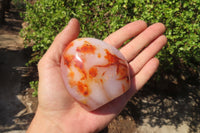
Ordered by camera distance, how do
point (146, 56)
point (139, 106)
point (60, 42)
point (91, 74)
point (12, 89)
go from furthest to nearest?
point (12, 89) < point (139, 106) < point (146, 56) < point (60, 42) < point (91, 74)

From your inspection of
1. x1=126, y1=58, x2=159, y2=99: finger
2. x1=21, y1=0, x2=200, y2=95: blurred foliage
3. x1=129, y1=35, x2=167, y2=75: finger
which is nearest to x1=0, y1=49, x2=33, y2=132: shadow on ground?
x1=21, y1=0, x2=200, y2=95: blurred foliage

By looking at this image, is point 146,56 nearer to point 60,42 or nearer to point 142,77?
point 142,77

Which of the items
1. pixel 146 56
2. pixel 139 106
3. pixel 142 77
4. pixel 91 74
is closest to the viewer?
pixel 91 74

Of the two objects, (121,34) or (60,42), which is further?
(121,34)

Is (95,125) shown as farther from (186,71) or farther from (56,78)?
(186,71)

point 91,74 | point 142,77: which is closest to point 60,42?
point 91,74

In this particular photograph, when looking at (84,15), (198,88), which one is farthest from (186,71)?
(84,15)

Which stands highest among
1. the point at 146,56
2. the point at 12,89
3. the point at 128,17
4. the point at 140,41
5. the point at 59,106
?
the point at 128,17
